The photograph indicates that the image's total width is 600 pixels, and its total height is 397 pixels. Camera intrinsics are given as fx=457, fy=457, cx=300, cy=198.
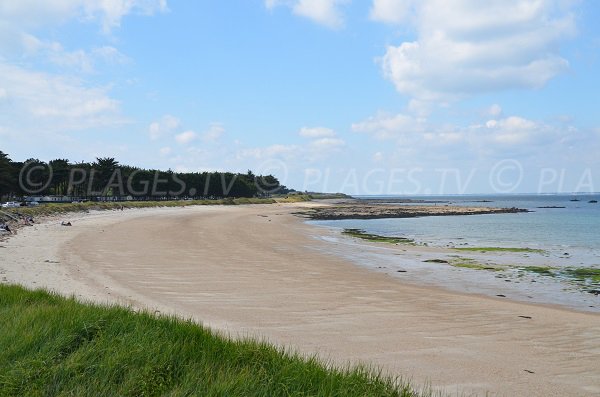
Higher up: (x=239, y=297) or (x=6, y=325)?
(x=6, y=325)

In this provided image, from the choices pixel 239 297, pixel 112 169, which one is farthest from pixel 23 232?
pixel 112 169

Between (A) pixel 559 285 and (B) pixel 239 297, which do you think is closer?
(B) pixel 239 297

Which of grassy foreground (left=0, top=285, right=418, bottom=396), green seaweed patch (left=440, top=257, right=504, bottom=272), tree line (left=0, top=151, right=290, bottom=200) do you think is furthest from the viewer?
tree line (left=0, top=151, right=290, bottom=200)

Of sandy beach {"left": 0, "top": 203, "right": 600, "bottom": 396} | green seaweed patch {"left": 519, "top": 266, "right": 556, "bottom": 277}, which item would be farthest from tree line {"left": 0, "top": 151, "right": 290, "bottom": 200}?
green seaweed patch {"left": 519, "top": 266, "right": 556, "bottom": 277}

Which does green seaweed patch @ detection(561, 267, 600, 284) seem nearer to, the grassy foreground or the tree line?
the grassy foreground

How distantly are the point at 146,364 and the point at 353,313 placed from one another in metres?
6.46

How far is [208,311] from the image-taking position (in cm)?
1019

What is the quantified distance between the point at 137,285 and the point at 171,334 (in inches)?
324

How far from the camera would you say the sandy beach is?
6777 mm

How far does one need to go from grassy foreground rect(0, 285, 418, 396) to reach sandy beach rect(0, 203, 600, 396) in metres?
1.25

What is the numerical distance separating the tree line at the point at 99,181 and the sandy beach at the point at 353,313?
194 ft

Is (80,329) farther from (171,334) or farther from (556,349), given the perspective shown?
(556,349)

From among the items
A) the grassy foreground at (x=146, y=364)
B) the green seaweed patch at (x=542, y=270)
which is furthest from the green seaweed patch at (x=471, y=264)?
the grassy foreground at (x=146, y=364)

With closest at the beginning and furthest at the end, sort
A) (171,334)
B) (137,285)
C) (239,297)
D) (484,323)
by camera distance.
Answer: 1. (171,334)
2. (484,323)
3. (239,297)
4. (137,285)
